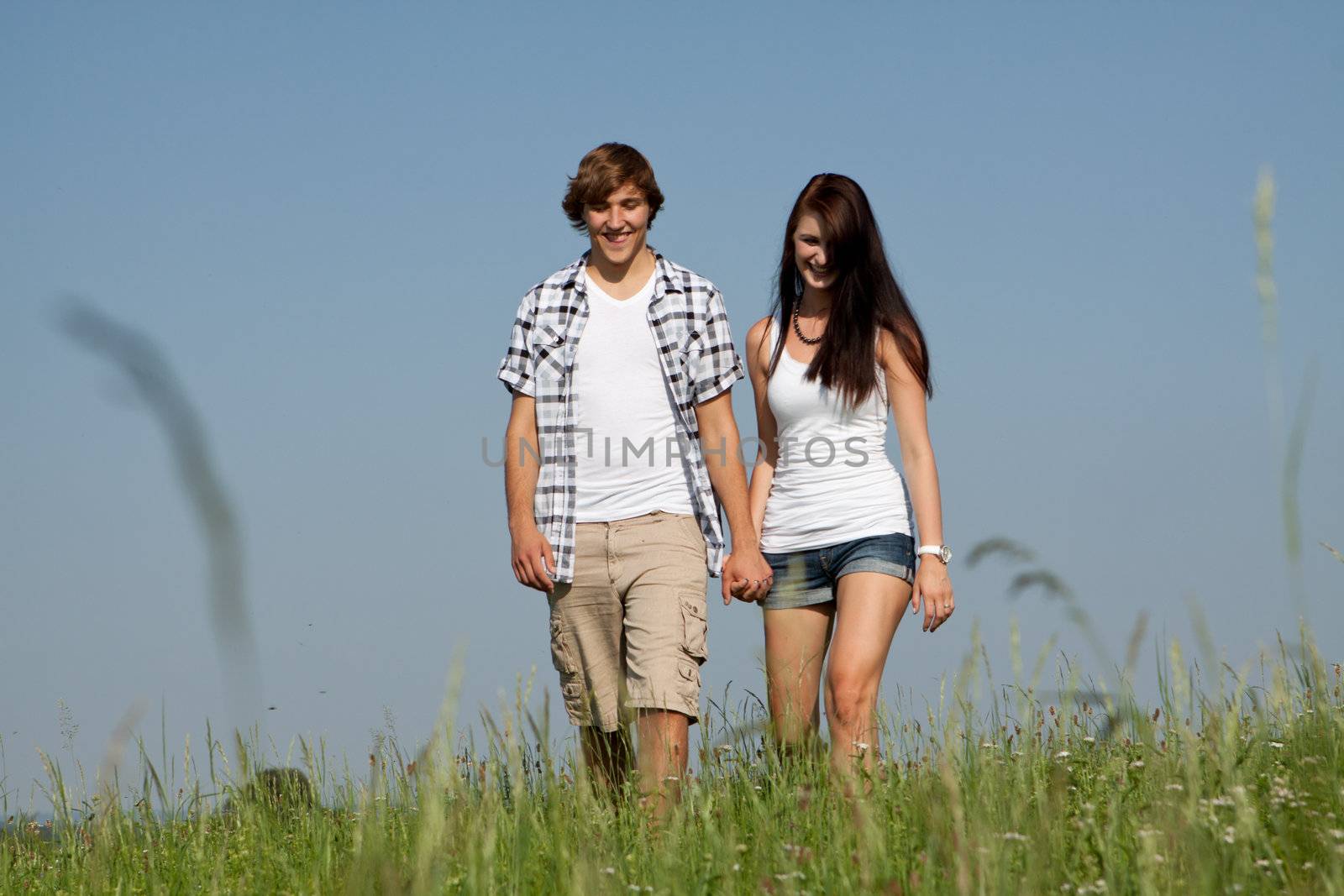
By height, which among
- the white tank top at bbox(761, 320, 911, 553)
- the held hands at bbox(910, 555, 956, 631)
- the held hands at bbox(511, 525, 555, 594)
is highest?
A: the white tank top at bbox(761, 320, 911, 553)

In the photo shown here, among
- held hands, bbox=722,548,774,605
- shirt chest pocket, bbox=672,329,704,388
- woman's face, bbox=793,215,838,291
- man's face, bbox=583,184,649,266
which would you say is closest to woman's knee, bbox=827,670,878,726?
held hands, bbox=722,548,774,605

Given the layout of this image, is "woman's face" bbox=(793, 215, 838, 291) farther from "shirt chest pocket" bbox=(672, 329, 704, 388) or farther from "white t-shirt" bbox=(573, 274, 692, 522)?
"white t-shirt" bbox=(573, 274, 692, 522)

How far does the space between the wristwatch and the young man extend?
652 millimetres

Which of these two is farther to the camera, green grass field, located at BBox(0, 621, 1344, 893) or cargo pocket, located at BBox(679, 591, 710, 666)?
cargo pocket, located at BBox(679, 591, 710, 666)

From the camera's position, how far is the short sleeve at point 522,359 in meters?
5.19

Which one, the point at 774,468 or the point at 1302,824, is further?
the point at 774,468

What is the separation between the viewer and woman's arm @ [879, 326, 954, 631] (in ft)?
15.2

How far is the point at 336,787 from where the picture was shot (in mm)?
4594

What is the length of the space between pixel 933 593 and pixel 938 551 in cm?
17

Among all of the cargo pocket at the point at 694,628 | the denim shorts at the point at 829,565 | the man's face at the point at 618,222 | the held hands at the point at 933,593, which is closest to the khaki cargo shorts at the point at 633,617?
the cargo pocket at the point at 694,628

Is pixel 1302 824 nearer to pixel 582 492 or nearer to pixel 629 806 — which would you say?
pixel 629 806

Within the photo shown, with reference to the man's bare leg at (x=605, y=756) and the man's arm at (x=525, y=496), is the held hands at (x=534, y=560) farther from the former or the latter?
the man's bare leg at (x=605, y=756)

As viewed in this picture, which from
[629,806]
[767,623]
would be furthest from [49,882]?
[767,623]

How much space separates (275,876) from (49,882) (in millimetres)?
1276
